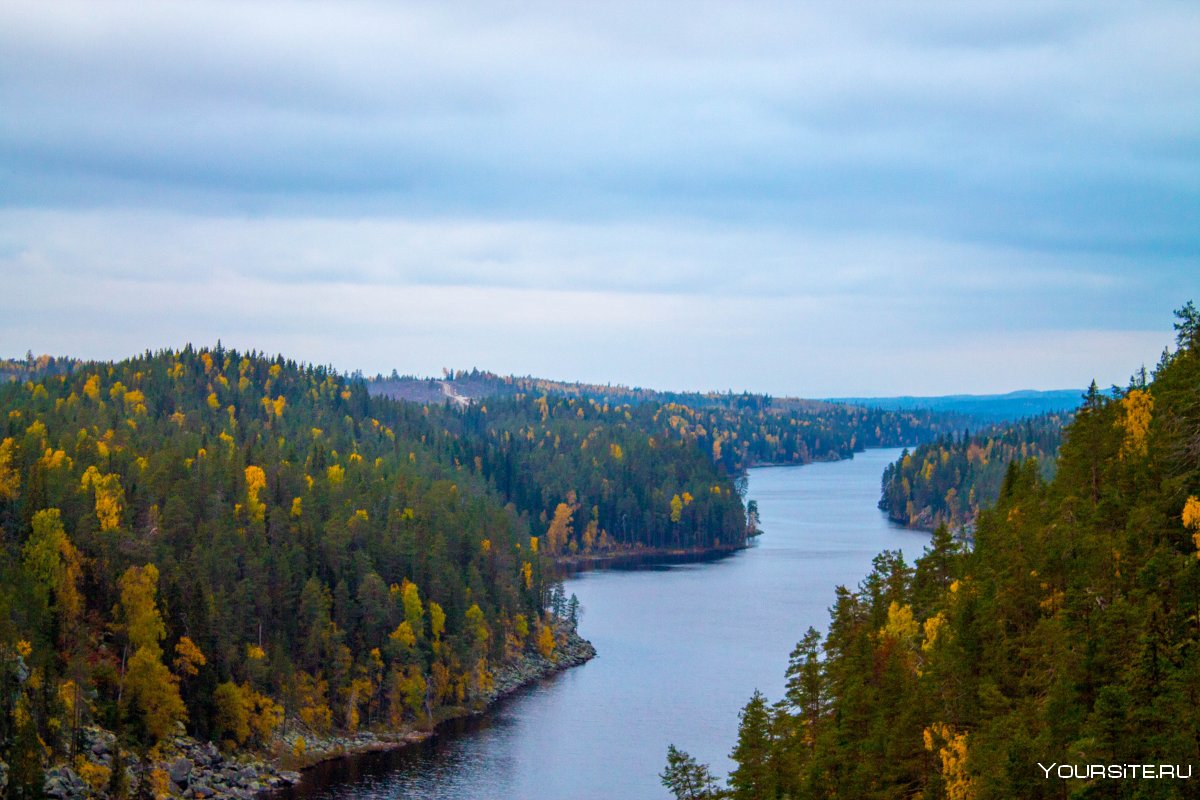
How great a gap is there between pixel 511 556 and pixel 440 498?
9.99 meters

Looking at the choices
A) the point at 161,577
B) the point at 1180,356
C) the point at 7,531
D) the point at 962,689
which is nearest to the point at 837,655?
the point at 962,689

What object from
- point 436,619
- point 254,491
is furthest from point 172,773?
point 254,491

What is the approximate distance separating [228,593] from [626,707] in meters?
31.1

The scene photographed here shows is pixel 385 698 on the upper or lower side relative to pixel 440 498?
lower

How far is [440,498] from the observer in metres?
131

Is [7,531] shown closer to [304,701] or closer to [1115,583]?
[304,701]

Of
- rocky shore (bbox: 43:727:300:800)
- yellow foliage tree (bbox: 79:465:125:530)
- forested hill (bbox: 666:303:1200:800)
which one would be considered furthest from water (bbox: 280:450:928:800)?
yellow foliage tree (bbox: 79:465:125:530)

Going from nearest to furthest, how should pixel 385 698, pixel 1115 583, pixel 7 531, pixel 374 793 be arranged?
pixel 1115 583, pixel 374 793, pixel 7 531, pixel 385 698

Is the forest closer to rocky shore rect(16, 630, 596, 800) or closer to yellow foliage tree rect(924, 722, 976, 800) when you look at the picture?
rocky shore rect(16, 630, 596, 800)

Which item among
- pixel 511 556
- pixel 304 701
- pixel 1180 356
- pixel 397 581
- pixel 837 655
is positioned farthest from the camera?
pixel 511 556

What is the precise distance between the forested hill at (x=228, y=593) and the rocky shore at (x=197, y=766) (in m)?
1.03

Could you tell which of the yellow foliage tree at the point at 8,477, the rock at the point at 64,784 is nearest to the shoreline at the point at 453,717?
the rock at the point at 64,784

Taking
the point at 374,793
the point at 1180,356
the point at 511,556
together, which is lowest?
the point at 374,793

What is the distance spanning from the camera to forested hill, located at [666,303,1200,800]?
33.8 meters
